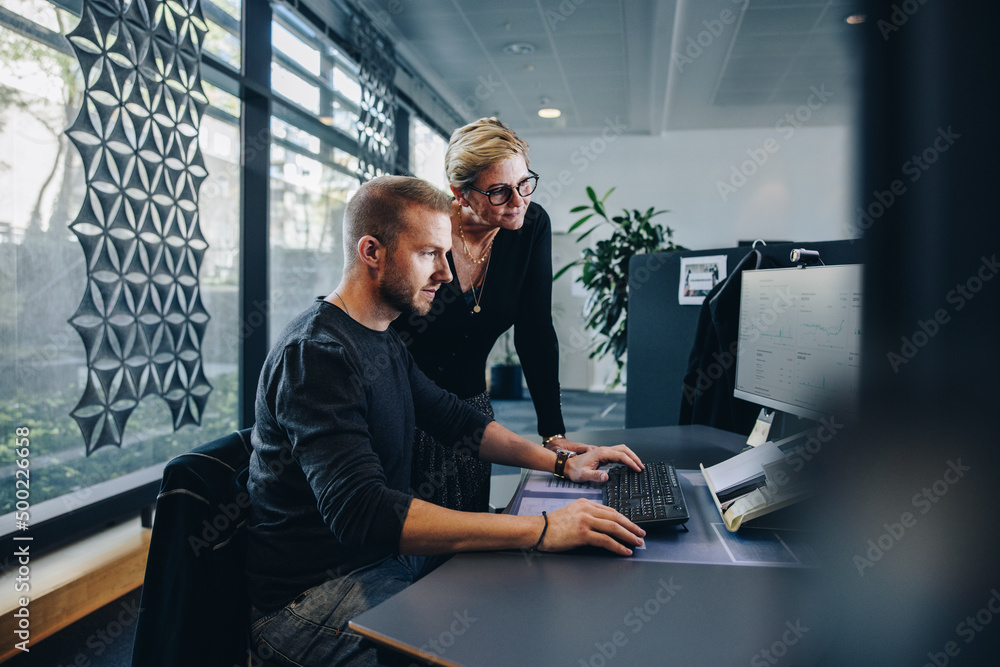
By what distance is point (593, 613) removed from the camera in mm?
745

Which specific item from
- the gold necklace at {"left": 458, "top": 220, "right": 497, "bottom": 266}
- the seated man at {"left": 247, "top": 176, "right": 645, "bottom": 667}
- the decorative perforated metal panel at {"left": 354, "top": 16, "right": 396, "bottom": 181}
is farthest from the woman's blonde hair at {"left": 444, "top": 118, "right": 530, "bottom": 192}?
the decorative perforated metal panel at {"left": 354, "top": 16, "right": 396, "bottom": 181}

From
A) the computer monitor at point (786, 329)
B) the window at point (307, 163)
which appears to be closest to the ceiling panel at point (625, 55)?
the window at point (307, 163)

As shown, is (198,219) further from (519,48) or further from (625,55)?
(625,55)

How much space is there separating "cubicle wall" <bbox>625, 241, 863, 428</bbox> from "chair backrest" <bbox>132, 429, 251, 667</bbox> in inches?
89.0

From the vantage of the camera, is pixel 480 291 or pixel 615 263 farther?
pixel 615 263

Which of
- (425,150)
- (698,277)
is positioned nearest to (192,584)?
(698,277)

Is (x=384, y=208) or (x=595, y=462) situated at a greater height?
(x=384, y=208)

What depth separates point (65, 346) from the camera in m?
2.16

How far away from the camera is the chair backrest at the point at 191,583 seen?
0.94m

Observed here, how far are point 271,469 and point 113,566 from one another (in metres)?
1.60

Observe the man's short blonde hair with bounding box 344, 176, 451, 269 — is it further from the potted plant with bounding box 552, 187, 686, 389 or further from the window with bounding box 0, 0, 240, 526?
the potted plant with bounding box 552, 187, 686, 389

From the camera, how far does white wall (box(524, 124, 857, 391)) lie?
6.58 meters

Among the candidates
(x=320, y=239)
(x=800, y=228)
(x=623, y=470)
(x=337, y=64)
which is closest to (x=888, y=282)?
(x=623, y=470)

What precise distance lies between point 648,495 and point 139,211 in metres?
2.11
